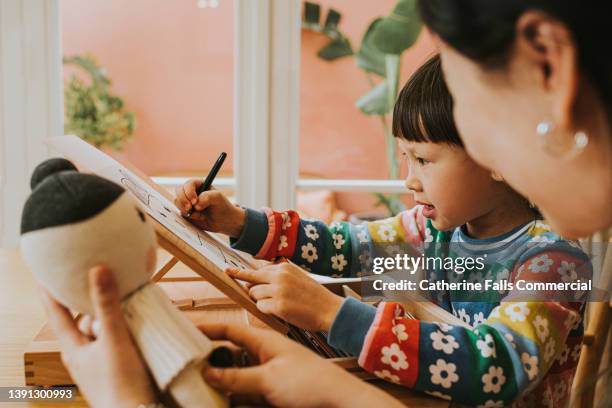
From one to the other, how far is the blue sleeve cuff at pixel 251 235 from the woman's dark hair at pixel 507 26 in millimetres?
695

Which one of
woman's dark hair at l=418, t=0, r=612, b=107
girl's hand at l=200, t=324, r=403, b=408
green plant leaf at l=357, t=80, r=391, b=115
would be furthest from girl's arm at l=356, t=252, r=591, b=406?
green plant leaf at l=357, t=80, r=391, b=115

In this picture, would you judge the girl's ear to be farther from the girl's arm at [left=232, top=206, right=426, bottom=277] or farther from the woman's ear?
the woman's ear

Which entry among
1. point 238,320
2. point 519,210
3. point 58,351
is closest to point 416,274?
point 519,210

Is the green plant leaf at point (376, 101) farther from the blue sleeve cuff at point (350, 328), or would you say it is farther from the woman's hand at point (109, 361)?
the woman's hand at point (109, 361)

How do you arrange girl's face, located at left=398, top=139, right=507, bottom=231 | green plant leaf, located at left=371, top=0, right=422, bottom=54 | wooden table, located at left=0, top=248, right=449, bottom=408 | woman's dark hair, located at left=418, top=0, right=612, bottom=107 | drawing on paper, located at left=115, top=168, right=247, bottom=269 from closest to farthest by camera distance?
woman's dark hair, located at left=418, top=0, right=612, bottom=107 → wooden table, located at left=0, top=248, right=449, bottom=408 → drawing on paper, located at left=115, top=168, right=247, bottom=269 → girl's face, located at left=398, top=139, right=507, bottom=231 → green plant leaf, located at left=371, top=0, right=422, bottom=54

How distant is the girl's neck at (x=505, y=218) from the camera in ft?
3.25

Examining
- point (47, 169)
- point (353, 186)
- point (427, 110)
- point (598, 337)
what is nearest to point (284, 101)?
point (353, 186)

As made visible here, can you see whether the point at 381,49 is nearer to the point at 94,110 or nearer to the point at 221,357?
the point at 94,110

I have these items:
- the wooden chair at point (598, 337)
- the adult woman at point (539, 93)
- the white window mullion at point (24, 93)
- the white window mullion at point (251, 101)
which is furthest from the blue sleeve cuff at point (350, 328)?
the white window mullion at point (24, 93)

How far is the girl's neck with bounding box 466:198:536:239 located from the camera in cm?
99

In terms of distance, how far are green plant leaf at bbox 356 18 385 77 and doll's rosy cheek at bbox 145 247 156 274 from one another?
184 centimetres

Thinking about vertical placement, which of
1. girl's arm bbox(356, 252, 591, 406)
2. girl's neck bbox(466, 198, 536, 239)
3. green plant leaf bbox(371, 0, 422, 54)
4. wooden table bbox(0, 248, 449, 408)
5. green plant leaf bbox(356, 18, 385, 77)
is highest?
green plant leaf bbox(371, 0, 422, 54)

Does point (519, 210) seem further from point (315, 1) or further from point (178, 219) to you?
point (315, 1)

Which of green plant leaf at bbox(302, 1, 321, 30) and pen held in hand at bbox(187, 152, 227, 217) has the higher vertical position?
green plant leaf at bbox(302, 1, 321, 30)
